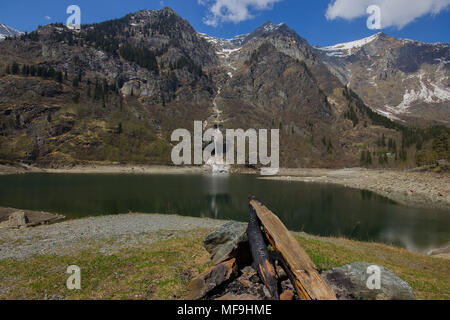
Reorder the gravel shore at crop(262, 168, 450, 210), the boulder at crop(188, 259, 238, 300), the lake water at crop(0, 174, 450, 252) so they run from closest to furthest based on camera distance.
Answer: the boulder at crop(188, 259, 238, 300), the lake water at crop(0, 174, 450, 252), the gravel shore at crop(262, 168, 450, 210)

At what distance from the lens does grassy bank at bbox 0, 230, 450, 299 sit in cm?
738

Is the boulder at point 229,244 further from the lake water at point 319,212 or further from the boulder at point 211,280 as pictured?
the lake water at point 319,212

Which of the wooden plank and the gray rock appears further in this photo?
the gray rock

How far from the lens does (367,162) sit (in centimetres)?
15100

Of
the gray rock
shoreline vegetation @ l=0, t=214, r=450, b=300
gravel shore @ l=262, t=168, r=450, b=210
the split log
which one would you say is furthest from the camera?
gravel shore @ l=262, t=168, r=450, b=210

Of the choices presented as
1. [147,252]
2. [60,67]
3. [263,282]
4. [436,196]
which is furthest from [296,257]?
[60,67]

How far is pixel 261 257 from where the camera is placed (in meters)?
7.32

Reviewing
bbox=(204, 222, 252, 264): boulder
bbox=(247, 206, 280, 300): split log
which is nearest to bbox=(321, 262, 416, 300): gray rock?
bbox=(247, 206, 280, 300): split log

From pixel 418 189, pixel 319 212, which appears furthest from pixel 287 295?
pixel 418 189

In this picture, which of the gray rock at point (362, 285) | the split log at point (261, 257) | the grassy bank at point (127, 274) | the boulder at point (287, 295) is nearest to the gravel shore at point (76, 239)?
the grassy bank at point (127, 274)

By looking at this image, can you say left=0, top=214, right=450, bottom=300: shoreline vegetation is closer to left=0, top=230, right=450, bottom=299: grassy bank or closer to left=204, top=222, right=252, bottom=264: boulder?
left=0, top=230, right=450, bottom=299: grassy bank

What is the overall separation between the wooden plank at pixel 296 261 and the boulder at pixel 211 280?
1681mm

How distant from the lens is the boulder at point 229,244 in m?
8.41

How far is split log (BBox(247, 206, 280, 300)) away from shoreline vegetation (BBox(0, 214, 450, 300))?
8.22ft
